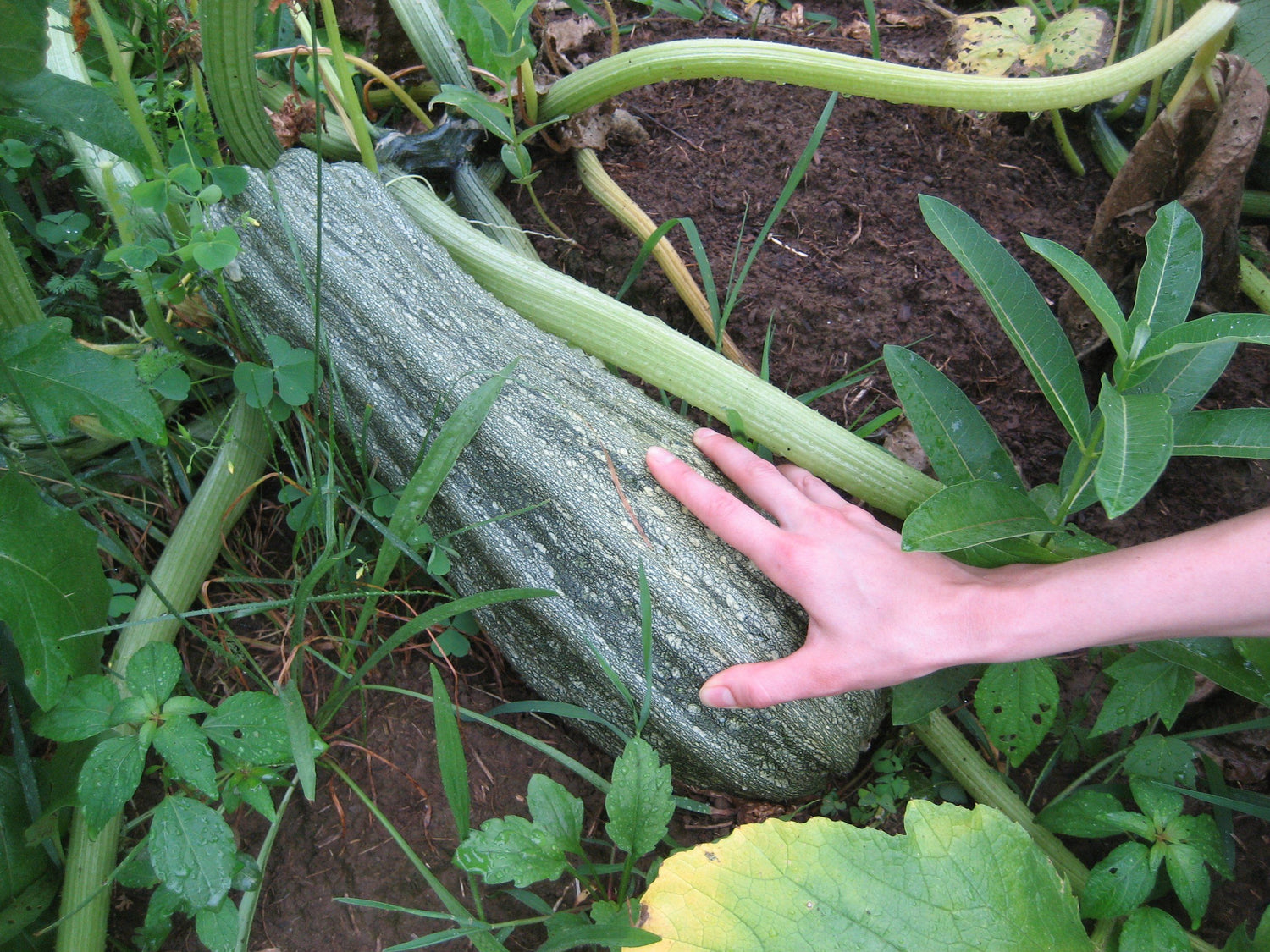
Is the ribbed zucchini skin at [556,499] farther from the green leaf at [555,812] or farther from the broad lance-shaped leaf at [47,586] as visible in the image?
the broad lance-shaped leaf at [47,586]

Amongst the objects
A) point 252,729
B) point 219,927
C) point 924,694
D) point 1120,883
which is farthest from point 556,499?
point 1120,883

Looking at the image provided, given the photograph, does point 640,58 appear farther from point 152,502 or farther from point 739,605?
point 152,502

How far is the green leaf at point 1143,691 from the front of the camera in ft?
4.68

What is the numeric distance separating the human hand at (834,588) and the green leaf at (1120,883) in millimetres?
469

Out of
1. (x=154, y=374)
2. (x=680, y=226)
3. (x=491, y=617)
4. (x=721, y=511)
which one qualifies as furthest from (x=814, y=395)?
(x=154, y=374)

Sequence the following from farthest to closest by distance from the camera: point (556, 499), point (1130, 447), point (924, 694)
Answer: point (556, 499) → point (924, 694) → point (1130, 447)

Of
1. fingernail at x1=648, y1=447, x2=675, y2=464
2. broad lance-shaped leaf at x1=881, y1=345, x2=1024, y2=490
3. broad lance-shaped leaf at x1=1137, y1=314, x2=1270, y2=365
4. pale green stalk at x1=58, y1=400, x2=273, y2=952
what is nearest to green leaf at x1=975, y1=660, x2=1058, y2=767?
broad lance-shaped leaf at x1=881, y1=345, x2=1024, y2=490

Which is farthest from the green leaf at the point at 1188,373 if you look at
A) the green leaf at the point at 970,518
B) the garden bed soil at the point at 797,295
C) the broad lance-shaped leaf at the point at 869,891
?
the broad lance-shaped leaf at the point at 869,891

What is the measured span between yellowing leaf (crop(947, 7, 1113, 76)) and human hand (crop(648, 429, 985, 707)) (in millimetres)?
1496

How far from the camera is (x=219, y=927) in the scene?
1289 millimetres

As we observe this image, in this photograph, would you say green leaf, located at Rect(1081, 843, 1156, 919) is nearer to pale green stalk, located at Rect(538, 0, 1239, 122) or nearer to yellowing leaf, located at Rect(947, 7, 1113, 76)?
pale green stalk, located at Rect(538, 0, 1239, 122)

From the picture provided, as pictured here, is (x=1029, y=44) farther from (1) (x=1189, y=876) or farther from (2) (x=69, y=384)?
(2) (x=69, y=384)

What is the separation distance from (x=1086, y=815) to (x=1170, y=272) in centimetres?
93

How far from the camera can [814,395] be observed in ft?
6.14
